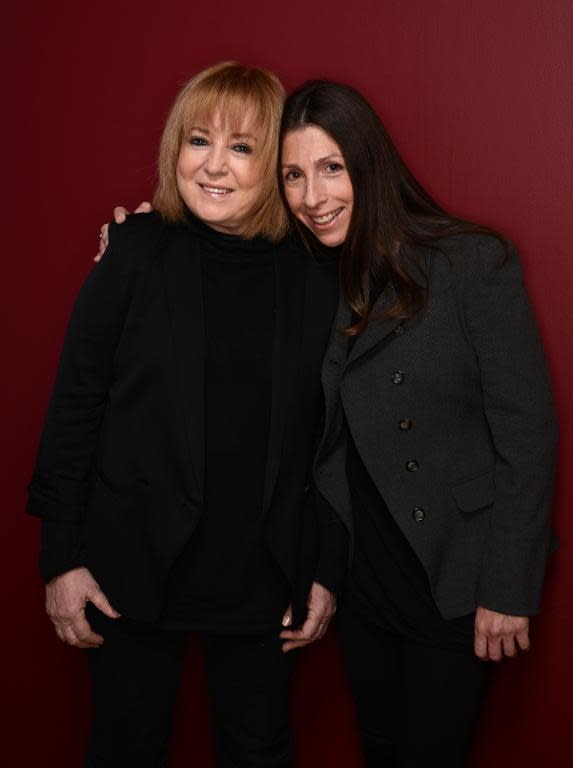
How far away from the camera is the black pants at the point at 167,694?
77.3 inches

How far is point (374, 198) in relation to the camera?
178 centimetres

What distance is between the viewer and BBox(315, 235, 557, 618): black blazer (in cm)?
170

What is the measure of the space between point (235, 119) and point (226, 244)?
235 mm

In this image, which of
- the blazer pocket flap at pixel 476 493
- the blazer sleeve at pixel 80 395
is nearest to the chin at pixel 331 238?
the blazer sleeve at pixel 80 395

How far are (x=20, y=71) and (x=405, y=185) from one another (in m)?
1.03

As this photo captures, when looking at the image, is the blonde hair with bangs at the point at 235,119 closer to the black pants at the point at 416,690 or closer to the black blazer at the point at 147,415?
the black blazer at the point at 147,415

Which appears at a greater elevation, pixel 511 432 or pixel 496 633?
pixel 511 432

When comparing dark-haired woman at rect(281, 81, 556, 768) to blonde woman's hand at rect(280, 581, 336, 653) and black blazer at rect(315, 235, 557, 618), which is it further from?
blonde woman's hand at rect(280, 581, 336, 653)

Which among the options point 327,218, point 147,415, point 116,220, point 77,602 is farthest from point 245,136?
point 77,602

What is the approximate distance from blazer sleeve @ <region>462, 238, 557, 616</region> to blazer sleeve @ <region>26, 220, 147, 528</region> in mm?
649

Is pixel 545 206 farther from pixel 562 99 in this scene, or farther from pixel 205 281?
pixel 205 281

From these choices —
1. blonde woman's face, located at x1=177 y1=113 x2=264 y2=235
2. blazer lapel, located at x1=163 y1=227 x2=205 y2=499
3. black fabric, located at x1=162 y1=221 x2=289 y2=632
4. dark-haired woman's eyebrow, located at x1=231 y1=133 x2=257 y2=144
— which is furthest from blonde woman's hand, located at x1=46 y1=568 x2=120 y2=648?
dark-haired woman's eyebrow, located at x1=231 y1=133 x2=257 y2=144

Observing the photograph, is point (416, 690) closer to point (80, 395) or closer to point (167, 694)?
point (167, 694)

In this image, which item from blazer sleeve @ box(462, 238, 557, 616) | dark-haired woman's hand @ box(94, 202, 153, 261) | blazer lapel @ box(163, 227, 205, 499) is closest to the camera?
blazer sleeve @ box(462, 238, 557, 616)
